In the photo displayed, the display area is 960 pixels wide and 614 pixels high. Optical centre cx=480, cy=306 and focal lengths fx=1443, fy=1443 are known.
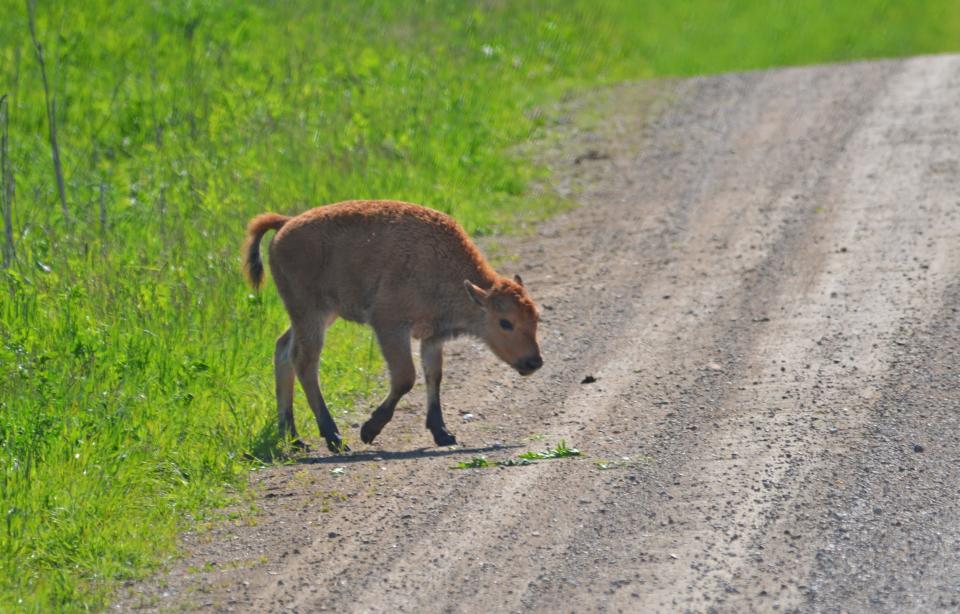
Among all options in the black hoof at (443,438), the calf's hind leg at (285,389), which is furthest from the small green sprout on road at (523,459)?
the calf's hind leg at (285,389)

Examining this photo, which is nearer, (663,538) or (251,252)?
(663,538)

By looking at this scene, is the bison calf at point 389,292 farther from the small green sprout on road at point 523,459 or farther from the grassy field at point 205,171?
the small green sprout on road at point 523,459

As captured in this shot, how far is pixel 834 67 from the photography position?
1983 cm

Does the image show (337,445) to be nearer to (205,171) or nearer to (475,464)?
(475,464)

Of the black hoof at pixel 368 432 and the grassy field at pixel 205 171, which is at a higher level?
the grassy field at pixel 205 171

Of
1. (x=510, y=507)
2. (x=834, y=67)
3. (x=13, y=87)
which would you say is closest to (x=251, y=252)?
(x=510, y=507)

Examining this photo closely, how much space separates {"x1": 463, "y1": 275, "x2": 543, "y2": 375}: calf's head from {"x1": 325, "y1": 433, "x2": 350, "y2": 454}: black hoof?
3.89 ft

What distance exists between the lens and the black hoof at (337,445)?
29.9ft

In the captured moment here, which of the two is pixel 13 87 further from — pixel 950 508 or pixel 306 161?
pixel 950 508

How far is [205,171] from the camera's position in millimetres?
14297

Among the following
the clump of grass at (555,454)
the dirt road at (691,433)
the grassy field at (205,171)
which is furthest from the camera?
the clump of grass at (555,454)

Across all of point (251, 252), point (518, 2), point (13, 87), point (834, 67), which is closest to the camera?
point (251, 252)

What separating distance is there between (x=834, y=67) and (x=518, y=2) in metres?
5.14

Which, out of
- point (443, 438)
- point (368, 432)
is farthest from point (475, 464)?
point (368, 432)
